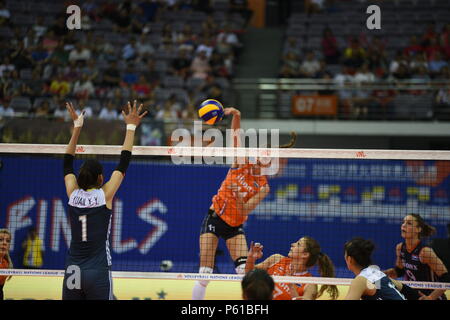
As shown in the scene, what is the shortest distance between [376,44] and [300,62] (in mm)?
2243

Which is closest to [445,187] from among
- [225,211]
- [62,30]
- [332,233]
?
[332,233]

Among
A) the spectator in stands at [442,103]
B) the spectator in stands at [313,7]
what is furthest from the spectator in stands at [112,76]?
the spectator in stands at [442,103]

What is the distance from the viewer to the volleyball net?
1171 centimetres

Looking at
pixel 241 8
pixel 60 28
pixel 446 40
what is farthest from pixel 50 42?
pixel 446 40

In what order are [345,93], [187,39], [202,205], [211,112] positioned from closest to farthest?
[211,112]
[202,205]
[345,93]
[187,39]

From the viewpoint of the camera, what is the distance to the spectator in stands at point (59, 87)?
16031mm

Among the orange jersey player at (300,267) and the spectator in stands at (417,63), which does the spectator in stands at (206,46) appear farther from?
the orange jersey player at (300,267)

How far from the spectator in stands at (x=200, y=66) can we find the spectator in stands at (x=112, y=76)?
2122 millimetres

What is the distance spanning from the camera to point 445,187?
38.9 feet

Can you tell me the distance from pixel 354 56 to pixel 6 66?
9.79 m

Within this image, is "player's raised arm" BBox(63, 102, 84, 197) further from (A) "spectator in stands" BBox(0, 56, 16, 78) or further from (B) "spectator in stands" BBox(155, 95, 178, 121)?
(A) "spectator in stands" BBox(0, 56, 16, 78)

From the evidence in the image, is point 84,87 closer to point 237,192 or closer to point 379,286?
point 237,192

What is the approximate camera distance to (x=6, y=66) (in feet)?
54.6
